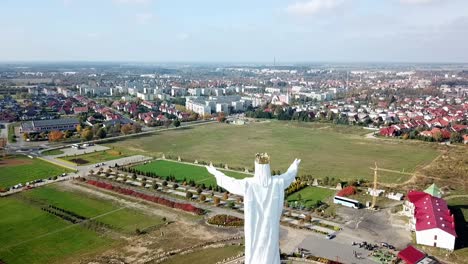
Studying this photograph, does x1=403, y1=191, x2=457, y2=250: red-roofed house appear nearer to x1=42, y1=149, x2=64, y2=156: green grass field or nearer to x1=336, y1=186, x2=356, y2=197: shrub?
x1=336, y1=186, x2=356, y2=197: shrub

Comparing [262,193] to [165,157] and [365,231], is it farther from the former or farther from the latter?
[165,157]

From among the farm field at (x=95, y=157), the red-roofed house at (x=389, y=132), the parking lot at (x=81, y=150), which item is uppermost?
the red-roofed house at (x=389, y=132)

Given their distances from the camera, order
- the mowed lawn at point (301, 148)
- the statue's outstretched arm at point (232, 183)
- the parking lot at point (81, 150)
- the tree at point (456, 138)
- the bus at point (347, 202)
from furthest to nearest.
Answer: the tree at point (456, 138), the parking lot at point (81, 150), the mowed lawn at point (301, 148), the bus at point (347, 202), the statue's outstretched arm at point (232, 183)

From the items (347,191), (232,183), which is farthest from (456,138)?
(232,183)

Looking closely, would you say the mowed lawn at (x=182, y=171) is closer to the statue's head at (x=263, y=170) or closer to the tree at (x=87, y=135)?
the tree at (x=87, y=135)

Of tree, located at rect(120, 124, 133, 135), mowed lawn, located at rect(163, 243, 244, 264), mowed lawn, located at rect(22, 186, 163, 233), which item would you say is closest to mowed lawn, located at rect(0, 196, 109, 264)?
mowed lawn, located at rect(22, 186, 163, 233)

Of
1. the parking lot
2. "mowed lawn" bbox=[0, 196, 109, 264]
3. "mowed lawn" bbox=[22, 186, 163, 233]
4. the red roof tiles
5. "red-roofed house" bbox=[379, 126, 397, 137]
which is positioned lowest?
"mowed lawn" bbox=[0, 196, 109, 264]

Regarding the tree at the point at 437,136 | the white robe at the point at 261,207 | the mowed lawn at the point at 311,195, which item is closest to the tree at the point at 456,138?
the tree at the point at 437,136
